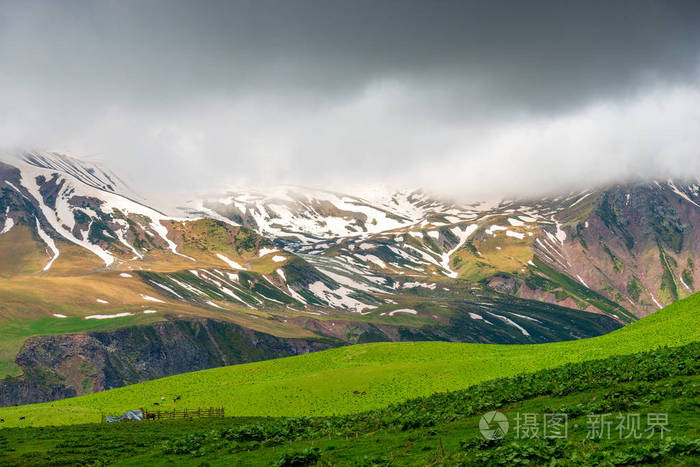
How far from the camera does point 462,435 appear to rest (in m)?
30.9

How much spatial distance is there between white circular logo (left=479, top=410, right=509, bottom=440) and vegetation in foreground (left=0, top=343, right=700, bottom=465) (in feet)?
1.59

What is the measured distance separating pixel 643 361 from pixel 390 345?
50.7 meters

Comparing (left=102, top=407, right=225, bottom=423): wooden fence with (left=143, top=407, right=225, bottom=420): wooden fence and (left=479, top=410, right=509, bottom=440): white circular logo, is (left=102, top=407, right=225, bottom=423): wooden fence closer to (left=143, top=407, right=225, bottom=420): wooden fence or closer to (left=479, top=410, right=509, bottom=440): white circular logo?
(left=143, top=407, right=225, bottom=420): wooden fence

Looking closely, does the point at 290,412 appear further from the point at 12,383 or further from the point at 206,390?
the point at 12,383

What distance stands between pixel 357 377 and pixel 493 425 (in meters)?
38.6

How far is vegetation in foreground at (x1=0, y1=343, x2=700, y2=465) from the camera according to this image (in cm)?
2325

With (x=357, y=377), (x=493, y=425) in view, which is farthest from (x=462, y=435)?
(x=357, y=377)

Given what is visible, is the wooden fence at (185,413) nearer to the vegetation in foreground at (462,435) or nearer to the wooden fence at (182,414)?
the wooden fence at (182,414)

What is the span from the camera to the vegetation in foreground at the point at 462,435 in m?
23.2

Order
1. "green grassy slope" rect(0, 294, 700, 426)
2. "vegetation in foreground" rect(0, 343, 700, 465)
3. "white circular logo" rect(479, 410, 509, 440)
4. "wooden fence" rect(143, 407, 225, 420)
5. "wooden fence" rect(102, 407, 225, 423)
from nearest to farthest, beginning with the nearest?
"vegetation in foreground" rect(0, 343, 700, 465), "white circular logo" rect(479, 410, 509, 440), "green grassy slope" rect(0, 294, 700, 426), "wooden fence" rect(102, 407, 225, 423), "wooden fence" rect(143, 407, 225, 420)

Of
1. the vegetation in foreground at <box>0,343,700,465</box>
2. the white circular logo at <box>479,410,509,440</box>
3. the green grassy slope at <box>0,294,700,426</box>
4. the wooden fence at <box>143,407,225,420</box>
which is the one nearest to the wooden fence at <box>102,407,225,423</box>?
the wooden fence at <box>143,407,225,420</box>

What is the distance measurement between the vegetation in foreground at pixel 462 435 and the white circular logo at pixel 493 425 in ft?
1.59

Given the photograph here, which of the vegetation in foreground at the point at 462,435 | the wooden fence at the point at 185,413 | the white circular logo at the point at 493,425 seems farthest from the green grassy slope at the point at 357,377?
the white circular logo at the point at 493,425

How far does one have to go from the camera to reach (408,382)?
213ft
